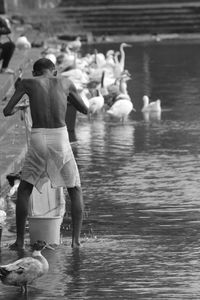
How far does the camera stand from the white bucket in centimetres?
1081

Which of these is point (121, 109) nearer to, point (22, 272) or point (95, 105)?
point (95, 105)

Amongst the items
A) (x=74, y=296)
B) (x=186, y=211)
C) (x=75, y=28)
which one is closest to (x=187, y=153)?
(x=186, y=211)

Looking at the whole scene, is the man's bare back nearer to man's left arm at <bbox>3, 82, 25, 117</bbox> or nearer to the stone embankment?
man's left arm at <bbox>3, 82, 25, 117</bbox>

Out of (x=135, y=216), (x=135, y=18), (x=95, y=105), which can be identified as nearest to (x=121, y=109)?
(x=95, y=105)

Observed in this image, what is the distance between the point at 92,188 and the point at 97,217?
5.68 feet

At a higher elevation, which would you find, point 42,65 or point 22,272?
point 42,65

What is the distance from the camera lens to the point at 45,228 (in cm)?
1083

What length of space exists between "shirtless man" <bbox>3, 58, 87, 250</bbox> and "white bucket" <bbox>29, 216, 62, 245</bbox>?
153mm

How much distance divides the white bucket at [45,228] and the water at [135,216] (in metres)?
0.15

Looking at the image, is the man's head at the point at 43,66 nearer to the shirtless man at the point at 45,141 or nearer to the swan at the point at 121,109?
the shirtless man at the point at 45,141

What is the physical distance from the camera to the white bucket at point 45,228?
426 inches

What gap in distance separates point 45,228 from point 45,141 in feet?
2.38

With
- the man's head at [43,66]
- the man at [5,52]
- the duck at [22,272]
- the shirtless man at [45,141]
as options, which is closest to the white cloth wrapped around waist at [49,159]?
the shirtless man at [45,141]

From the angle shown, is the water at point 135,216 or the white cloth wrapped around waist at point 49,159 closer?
the water at point 135,216
